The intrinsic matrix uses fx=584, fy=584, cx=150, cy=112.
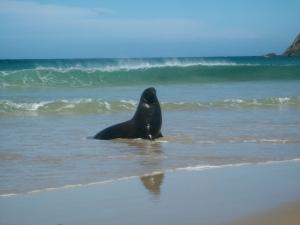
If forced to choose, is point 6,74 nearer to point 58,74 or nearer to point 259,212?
point 58,74

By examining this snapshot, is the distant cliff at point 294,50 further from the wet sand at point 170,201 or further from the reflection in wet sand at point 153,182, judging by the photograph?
the wet sand at point 170,201

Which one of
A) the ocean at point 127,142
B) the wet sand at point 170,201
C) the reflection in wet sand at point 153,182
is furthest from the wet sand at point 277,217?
the ocean at point 127,142

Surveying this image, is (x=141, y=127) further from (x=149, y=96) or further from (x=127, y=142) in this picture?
(x=149, y=96)

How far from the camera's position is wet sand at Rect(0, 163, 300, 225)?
4926mm

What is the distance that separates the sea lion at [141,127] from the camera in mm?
10281

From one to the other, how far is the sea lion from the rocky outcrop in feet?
281

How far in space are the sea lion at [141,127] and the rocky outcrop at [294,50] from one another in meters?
85.6

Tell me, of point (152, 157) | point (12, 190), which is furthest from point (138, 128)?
point (12, 190)

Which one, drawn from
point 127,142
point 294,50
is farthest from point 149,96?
point 294,50

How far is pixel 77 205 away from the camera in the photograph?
5.39m

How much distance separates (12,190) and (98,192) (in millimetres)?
950

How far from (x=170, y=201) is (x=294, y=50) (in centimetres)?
9224

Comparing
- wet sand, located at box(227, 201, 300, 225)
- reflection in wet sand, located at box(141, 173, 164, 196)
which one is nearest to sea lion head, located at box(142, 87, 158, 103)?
reflection in wet sand, located at box(141, 173, 164, 196)

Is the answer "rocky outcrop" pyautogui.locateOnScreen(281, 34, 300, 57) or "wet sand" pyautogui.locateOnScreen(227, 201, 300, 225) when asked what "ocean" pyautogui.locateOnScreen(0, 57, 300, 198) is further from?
"rocky outcrop" pyautogui.locateOnScreen(281, 34, 300, 57)
